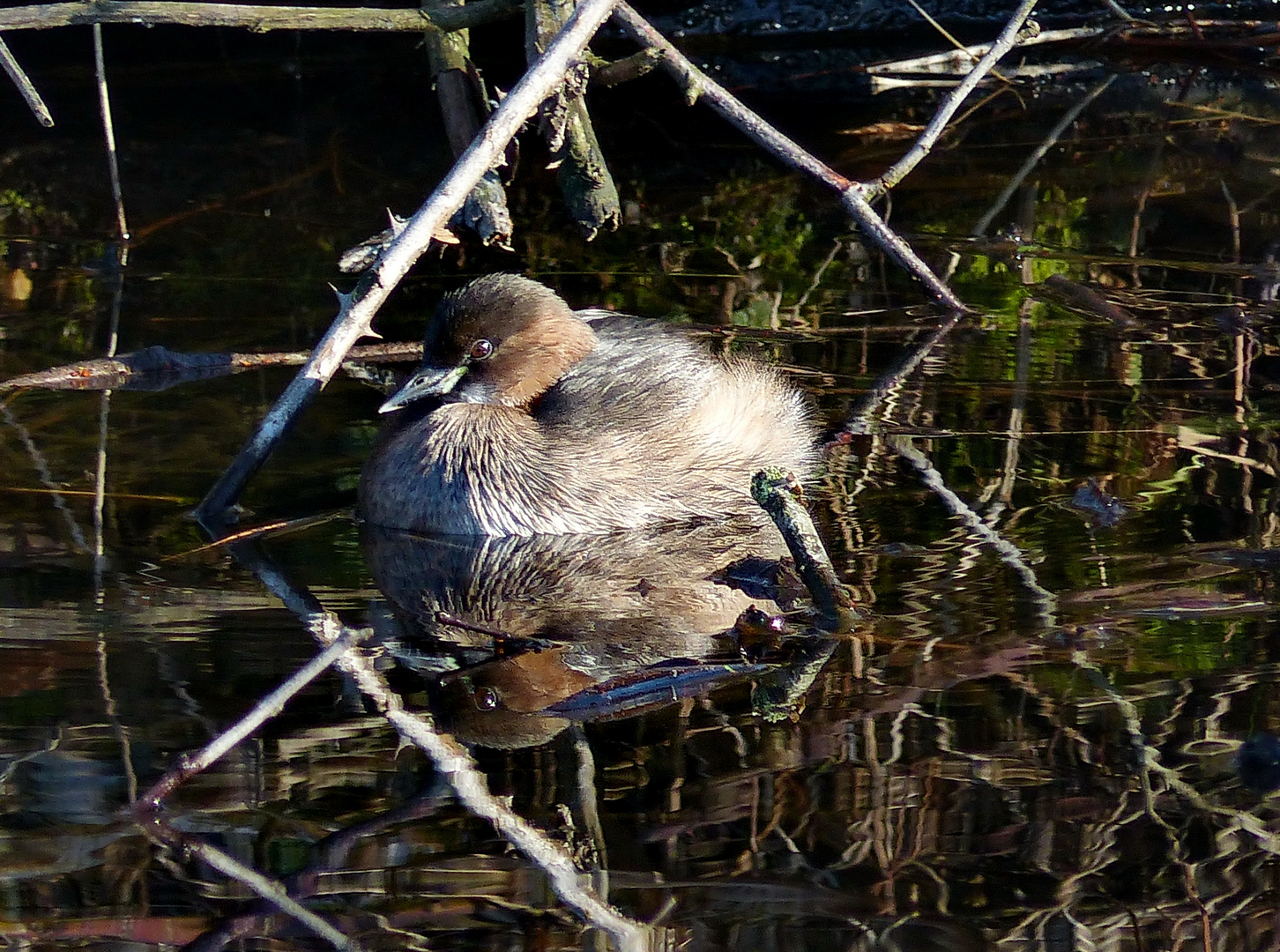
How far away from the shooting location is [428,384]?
19.4ft

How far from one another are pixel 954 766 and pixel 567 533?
7.23 feet

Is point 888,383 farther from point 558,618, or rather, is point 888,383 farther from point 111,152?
point 111,152

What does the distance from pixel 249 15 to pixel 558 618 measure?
3.05 m

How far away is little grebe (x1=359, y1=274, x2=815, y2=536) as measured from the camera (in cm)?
566

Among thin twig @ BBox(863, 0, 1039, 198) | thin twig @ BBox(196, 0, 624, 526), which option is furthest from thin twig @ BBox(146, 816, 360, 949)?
thin twig @ BBox(863, 0, 1039, 198)

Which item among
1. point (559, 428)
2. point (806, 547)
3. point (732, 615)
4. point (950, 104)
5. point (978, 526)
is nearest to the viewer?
point (806, 547)

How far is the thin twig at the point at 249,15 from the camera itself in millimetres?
6023

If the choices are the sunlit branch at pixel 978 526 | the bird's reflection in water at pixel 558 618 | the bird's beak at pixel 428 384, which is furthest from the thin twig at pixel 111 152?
the sunlit branch at pixel 978 526

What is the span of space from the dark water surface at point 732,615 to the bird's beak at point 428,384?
0.38 metres

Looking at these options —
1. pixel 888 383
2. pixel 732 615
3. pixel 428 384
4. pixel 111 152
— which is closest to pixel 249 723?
pixel 732 615

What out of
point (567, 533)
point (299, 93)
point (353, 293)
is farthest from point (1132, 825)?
point (299, 93)

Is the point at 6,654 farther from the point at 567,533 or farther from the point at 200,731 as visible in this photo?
the point at 567,533

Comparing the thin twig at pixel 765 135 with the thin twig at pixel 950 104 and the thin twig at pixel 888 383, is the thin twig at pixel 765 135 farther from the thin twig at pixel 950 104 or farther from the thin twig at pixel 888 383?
the thin twig at pixel 888 383

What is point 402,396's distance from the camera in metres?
5.85
